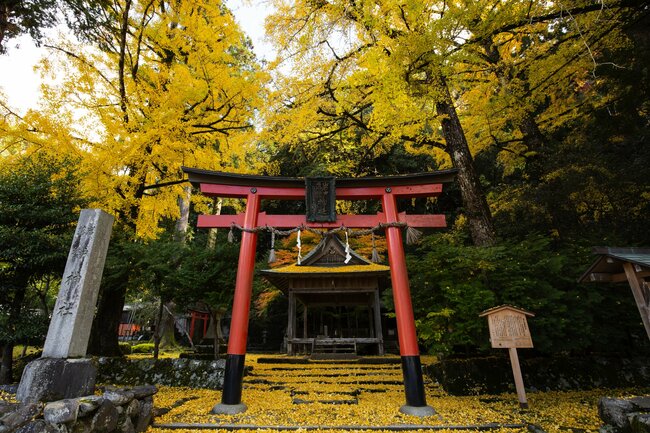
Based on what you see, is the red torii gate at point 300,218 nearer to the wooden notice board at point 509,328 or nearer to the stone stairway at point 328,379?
the wooden notice board at point 509,328

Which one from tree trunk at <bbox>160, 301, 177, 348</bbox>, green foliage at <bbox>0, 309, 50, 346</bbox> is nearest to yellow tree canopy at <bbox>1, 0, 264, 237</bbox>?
green foliage at <bbox>0, 309, 50, 346</bbox>

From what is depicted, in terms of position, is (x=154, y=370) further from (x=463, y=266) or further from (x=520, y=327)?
(x=520, y=327)

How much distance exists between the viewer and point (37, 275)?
643cm

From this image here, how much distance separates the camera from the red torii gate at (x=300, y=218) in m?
5.88

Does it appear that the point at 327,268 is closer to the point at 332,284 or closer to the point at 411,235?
the point at 332,284

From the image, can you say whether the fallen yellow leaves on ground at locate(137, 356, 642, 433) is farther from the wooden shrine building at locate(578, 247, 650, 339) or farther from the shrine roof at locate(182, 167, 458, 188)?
the shrine roof at locate(182, 167, 458, 188)

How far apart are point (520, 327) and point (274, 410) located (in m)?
4.71

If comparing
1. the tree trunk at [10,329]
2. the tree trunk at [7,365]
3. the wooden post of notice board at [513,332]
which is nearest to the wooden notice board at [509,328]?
the wooden post of notice board at [513,332]

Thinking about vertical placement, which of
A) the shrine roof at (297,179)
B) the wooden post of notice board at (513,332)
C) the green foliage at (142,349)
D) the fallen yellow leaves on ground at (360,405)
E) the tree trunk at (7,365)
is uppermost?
the shrine roof at (297,179)

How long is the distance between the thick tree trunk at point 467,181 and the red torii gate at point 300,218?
1.69 metres

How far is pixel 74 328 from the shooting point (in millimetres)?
4246

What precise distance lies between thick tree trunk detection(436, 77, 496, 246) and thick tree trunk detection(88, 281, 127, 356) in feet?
31.5

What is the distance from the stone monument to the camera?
378 cm

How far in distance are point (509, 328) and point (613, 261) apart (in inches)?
82.4
